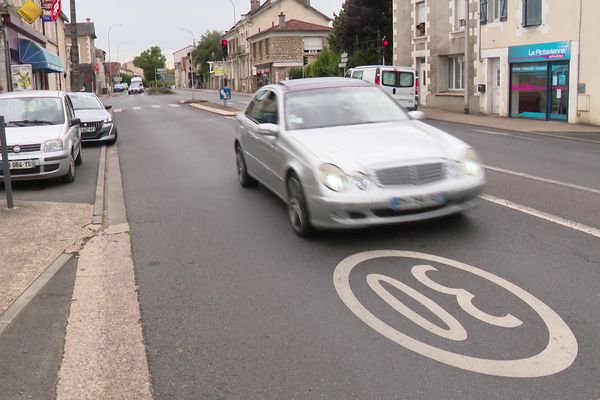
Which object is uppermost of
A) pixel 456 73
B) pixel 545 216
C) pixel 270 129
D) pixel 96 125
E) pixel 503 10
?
pixel 503 10

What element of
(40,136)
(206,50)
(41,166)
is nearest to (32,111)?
(40,136)

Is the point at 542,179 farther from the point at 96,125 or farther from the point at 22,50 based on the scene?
the point at 22,50

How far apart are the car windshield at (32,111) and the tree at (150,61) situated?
14355 cm

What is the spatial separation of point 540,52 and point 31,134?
60.1ft

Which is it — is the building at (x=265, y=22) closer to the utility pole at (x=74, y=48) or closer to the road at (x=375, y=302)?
the utility pole at (x=74, y=48)

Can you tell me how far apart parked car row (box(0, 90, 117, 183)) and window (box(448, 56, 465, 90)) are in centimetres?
2115

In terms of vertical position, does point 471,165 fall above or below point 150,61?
below

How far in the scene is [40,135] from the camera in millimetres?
10250

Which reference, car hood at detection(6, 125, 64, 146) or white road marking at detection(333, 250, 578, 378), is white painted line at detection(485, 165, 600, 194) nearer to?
white road marking at detection(333, 250, 578, 378)

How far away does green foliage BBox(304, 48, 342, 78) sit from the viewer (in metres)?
43.8

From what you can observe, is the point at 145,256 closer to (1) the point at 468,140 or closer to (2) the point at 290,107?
(2) the point at 290,107

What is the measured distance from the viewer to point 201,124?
72.3ft

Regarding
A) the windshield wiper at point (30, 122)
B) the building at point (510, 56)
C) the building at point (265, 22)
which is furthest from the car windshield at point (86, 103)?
the building at point (265, 22)

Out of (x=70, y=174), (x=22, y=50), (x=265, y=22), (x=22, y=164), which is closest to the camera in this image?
(x=22, y=164)
